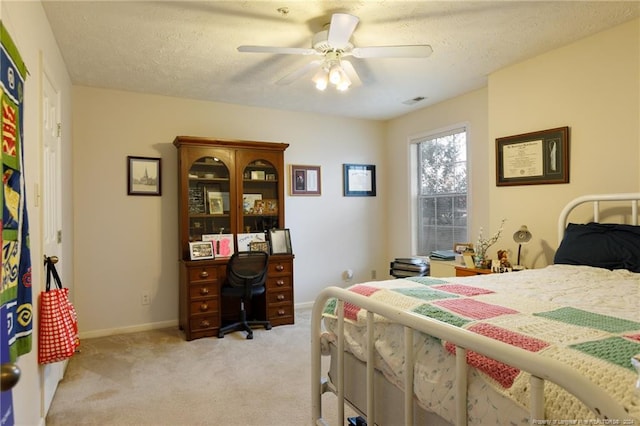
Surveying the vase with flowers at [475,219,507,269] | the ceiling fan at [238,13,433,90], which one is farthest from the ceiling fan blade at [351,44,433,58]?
the vase with flowers at [475,219,507,269]

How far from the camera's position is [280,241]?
4070 mm

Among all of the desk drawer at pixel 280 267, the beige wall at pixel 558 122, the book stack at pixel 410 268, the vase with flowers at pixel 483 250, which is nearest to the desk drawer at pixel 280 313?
the desk drawer at pixel 280 267

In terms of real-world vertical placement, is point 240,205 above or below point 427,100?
below

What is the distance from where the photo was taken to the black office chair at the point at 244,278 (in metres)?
3.46

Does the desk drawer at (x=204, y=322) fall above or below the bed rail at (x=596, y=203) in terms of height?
below

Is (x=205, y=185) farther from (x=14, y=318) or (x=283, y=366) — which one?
(x=14, y=318)

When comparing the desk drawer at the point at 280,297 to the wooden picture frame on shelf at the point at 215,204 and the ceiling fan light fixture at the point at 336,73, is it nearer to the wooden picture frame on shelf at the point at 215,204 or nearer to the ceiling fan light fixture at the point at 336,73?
the wooden picture frame on shelf at the point at 215,204

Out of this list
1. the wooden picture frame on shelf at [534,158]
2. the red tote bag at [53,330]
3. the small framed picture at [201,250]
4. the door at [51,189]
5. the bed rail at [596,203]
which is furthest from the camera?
the small framed picture at [201,250]

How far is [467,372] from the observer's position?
102 cm

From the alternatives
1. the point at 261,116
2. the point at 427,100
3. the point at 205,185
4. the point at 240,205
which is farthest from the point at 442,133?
the point at 205,185

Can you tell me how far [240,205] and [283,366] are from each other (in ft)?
5.59

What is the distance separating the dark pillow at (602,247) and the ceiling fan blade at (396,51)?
148 centimetres

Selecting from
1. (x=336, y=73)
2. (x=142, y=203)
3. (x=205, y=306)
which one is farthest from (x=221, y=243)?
(x=336, y=73)

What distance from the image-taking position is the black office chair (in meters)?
3.46
